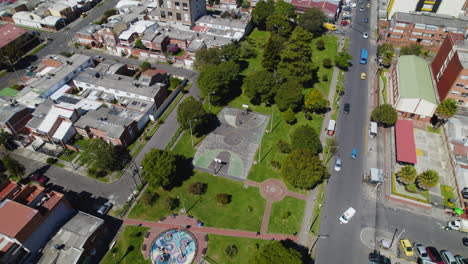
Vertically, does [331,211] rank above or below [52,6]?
below

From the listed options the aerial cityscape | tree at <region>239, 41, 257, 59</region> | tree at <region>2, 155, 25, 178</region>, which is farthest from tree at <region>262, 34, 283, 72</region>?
tree at <region>2, 155, 25, 178</region>

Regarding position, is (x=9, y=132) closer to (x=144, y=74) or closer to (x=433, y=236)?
(x=144, y=74)

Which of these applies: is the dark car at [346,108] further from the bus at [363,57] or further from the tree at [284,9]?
the tree at [284,9]

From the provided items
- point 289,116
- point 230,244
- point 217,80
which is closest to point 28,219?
point 230,244

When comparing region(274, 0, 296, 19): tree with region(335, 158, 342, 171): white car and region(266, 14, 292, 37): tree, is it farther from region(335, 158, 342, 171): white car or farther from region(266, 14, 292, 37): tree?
region(335, 158, 342, 171): white car

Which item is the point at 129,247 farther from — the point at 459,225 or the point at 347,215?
the point at 459,225

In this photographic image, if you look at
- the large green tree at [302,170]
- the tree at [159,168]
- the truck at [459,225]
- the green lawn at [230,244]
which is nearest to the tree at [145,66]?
the tree at [159,168]

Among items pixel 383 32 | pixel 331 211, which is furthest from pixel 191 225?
pixel 383 32
